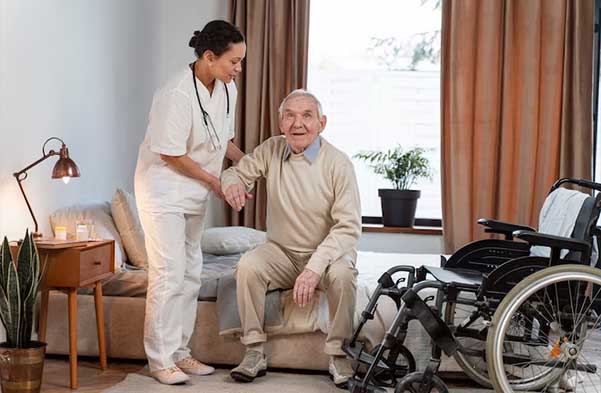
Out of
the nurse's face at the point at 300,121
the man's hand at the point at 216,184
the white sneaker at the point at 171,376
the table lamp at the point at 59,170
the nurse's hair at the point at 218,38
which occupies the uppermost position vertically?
the nurse's hair at the point at 218,38

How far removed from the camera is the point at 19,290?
292 cm

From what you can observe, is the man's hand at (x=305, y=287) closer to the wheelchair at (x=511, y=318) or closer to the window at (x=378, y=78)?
the wheelchair at (x=511, y=318)

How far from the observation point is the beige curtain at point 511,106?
526cm

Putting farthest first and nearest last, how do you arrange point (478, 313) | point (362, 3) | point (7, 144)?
point (362, 3), point (7, 144), point (478, 313)

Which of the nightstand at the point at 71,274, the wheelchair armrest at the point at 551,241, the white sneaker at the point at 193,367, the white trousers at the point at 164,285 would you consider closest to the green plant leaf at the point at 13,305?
the nightstand at the point at 71,274

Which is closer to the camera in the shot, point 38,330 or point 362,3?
point 38,330

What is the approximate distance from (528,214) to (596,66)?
1060 millimetres

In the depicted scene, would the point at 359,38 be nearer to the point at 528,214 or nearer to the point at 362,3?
the point at 362,3

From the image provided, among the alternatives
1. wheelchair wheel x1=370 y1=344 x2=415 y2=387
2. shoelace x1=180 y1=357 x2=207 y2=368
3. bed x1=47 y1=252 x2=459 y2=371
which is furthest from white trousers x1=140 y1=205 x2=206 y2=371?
wheelchair wheel x1=370 y1=344 x2=415 y2=387

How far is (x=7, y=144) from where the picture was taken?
333 cm

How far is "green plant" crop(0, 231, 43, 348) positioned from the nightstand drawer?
0.21 meters

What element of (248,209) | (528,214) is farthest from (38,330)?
(528,214)

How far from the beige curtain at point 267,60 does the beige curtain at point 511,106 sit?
36.9 inches

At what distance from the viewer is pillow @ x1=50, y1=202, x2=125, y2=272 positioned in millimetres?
3658
